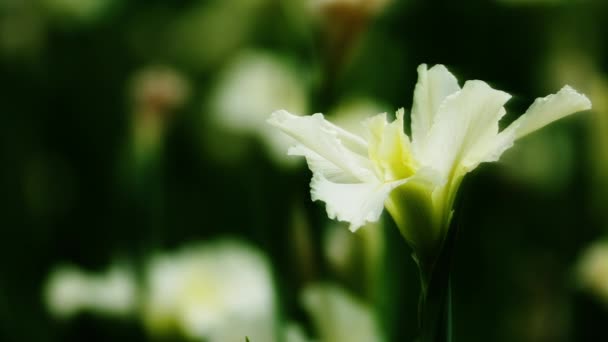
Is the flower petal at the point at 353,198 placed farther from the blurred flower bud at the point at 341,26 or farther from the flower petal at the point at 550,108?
the blurred flower bud at the point at 341,26

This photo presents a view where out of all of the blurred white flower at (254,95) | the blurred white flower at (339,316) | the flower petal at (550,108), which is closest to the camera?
the flower petal at (550,108)

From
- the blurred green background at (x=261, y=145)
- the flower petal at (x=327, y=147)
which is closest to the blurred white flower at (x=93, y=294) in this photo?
the blurred green background at (x=261, y=145)

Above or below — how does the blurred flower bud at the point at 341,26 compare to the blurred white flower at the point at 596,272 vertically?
above

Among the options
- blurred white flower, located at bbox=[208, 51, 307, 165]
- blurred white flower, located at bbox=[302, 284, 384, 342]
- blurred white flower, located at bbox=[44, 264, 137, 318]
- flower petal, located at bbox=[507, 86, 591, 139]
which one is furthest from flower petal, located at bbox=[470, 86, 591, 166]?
blurred white flower, located at bbox=[208, 51, 307, 165]

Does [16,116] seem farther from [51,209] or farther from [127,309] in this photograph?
[127,309]

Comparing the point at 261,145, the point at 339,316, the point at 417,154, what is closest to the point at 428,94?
the point at 417,154

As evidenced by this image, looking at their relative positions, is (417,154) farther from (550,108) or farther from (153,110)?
(153,110)

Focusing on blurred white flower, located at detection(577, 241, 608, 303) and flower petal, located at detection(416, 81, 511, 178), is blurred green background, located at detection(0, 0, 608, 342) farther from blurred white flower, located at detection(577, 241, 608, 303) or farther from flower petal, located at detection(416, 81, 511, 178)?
flower petal, located at detection(416, 81, 511, 178)
